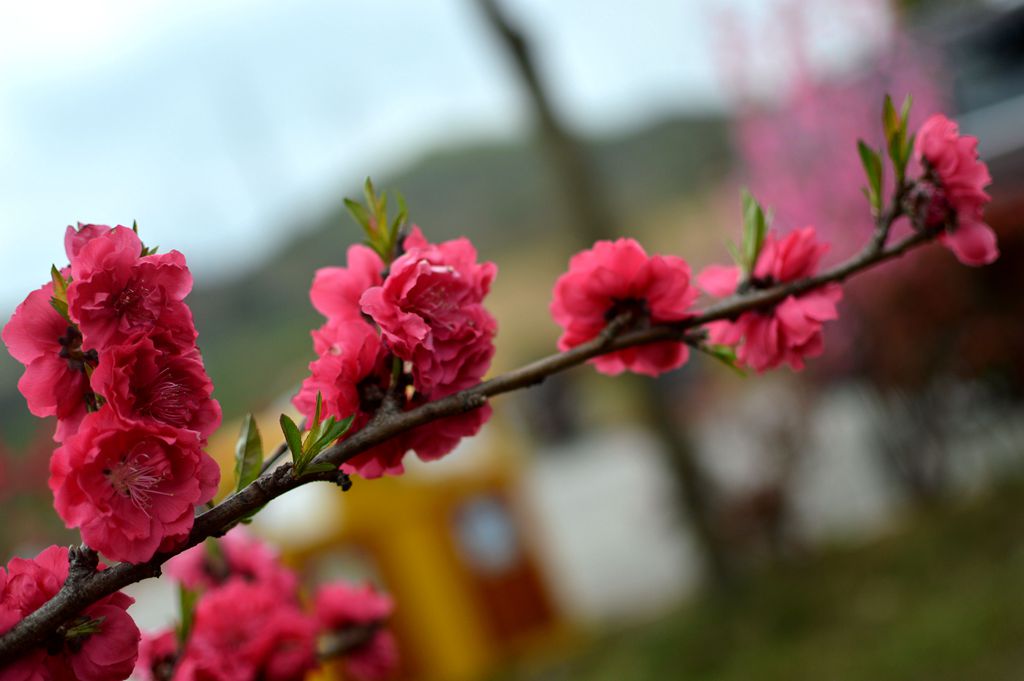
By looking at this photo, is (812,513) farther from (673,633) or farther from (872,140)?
(872,140)

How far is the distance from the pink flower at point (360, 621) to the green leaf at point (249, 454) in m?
0.57

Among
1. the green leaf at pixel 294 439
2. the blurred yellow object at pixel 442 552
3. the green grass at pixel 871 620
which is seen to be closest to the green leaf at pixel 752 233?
the green leaf at pixel 294 439

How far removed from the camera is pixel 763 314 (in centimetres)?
110

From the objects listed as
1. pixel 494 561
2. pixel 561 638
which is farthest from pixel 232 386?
pixel 561 638

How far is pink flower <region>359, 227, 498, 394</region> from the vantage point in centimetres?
93

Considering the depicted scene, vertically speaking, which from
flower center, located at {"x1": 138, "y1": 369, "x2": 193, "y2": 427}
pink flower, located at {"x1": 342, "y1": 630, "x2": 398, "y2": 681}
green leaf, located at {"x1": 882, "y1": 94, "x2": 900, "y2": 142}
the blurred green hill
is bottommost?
pink flower, located at {"x1": 342, "y1": 630, "x2": 398, "y2": 681}

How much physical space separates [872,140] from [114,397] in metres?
8.42

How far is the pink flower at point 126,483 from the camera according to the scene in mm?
792

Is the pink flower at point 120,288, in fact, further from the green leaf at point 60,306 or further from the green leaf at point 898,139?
the green leaf at point 898,139

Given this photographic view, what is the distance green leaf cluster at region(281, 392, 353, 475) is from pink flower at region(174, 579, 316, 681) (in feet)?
1.45

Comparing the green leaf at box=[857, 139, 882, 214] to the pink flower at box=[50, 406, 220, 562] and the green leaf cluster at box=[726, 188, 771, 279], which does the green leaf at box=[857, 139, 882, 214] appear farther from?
the pink flower at box=[50, 406, 220, 562]

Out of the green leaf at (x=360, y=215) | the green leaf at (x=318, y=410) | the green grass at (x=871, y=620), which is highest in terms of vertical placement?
the green leaf at (x=360, y=215)

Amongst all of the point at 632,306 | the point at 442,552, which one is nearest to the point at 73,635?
the point at 632,306

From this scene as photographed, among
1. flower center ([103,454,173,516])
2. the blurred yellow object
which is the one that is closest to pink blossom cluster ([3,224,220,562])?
flower center ([103,454,173,516])
